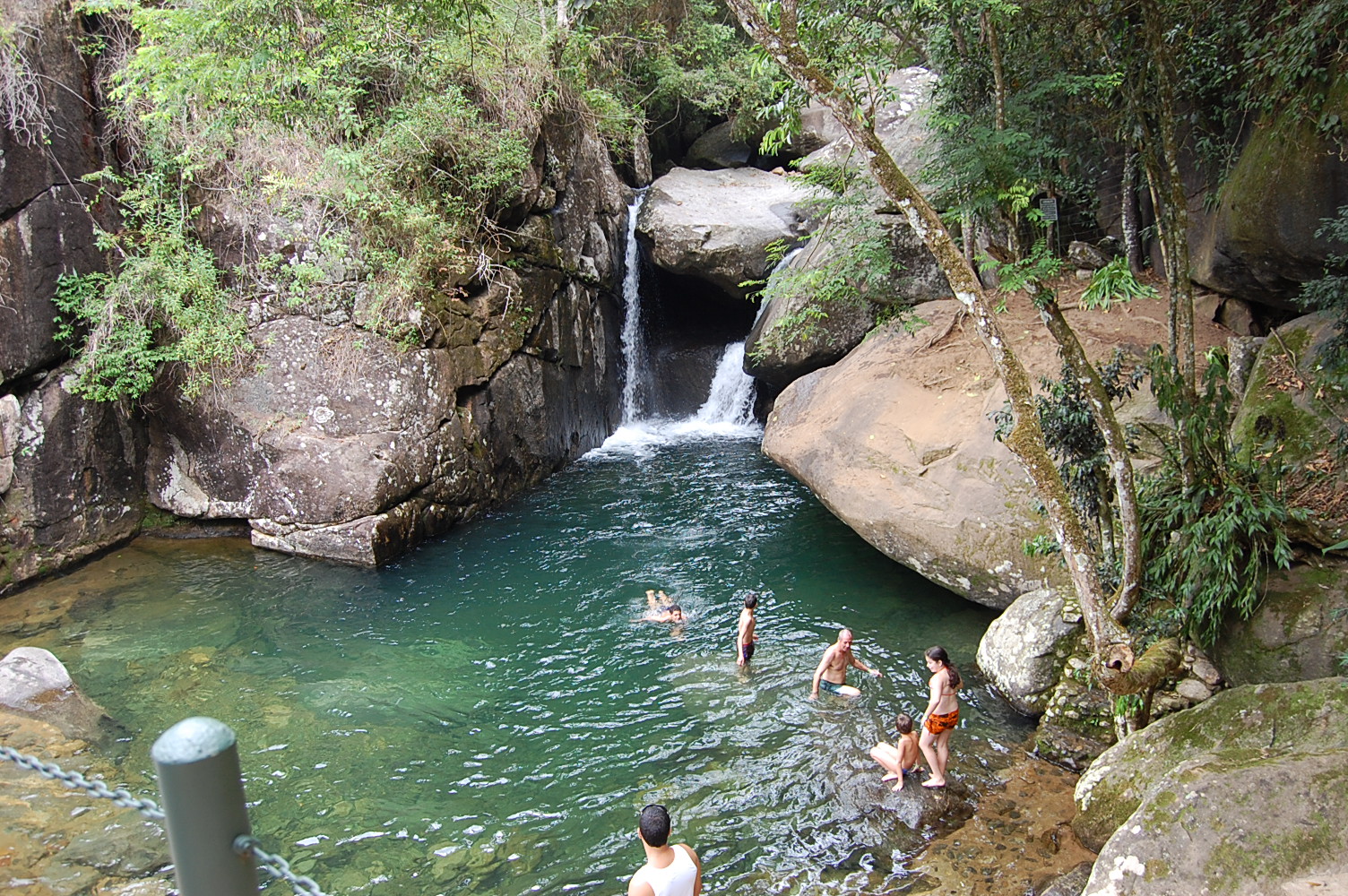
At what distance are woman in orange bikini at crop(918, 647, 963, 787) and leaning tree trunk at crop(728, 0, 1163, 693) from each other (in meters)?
1.21

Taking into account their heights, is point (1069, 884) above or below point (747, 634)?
below

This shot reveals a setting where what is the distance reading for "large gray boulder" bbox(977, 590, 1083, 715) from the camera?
799 centimetres

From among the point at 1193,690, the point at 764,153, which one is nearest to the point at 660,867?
the point at 1193,690

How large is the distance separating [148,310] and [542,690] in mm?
8913

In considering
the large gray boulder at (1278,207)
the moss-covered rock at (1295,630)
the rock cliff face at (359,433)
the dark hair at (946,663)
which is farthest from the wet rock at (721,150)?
the moss-covered rock at (1295,630)

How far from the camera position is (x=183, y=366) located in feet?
42.2

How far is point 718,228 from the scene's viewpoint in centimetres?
1786

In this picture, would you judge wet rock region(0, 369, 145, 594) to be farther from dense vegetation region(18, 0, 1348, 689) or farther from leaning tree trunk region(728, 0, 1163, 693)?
leaning tree trunk region(728, 0, 1163, 693)

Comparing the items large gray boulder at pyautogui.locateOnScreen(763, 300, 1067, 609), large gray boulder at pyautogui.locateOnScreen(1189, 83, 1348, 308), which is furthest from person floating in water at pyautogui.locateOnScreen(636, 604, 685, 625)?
large gray boulder at pyautogui.locateOnScreen(1189, 83, 1348, 308)

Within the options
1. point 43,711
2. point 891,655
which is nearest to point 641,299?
point 891,655

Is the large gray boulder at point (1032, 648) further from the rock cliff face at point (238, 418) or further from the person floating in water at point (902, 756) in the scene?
the rock cliff face at point (238, 418)

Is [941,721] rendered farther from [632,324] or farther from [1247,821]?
[632,324]

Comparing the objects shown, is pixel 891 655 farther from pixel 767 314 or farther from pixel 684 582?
pixel 767 314

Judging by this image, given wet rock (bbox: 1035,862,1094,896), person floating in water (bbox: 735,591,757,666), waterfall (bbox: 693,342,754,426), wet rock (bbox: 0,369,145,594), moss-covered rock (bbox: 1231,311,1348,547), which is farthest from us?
waterfall (bbox: 693,342,754,426)
